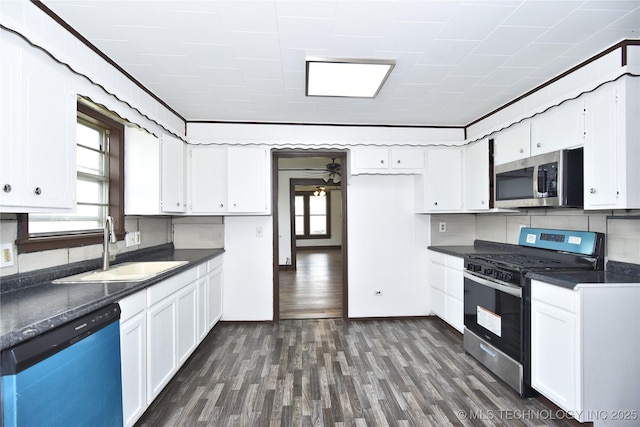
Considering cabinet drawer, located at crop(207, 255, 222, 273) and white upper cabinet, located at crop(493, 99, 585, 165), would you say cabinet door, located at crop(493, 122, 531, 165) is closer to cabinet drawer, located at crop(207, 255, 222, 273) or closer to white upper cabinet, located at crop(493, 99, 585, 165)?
white upper cabinet, located at crop(493, 99, 585, 165)

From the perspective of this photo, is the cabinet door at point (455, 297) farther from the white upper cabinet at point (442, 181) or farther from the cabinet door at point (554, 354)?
the cabinet door at point (554, 354)

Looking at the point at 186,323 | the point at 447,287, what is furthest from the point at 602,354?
the point at 186,323

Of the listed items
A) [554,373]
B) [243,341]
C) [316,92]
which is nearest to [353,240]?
[243,341]

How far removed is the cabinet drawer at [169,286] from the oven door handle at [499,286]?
2449 mm

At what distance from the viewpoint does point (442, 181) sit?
3809 millimetres

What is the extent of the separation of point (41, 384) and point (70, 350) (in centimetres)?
16

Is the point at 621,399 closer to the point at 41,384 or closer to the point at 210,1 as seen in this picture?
the point at 41,384

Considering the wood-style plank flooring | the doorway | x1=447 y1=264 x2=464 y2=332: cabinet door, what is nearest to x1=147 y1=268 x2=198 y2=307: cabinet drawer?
the wood-style plank flooring

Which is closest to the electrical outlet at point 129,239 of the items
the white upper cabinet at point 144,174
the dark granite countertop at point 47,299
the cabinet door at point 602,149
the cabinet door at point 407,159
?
the white upper cabinet at point 144,174

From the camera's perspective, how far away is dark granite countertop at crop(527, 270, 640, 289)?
1.97m

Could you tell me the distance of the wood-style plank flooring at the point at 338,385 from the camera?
2.11m

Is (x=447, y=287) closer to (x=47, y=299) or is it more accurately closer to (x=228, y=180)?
(x=228, y=180)

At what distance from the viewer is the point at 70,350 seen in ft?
4.57

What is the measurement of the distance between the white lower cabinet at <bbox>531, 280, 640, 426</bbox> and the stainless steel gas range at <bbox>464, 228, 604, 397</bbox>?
1.07ft
